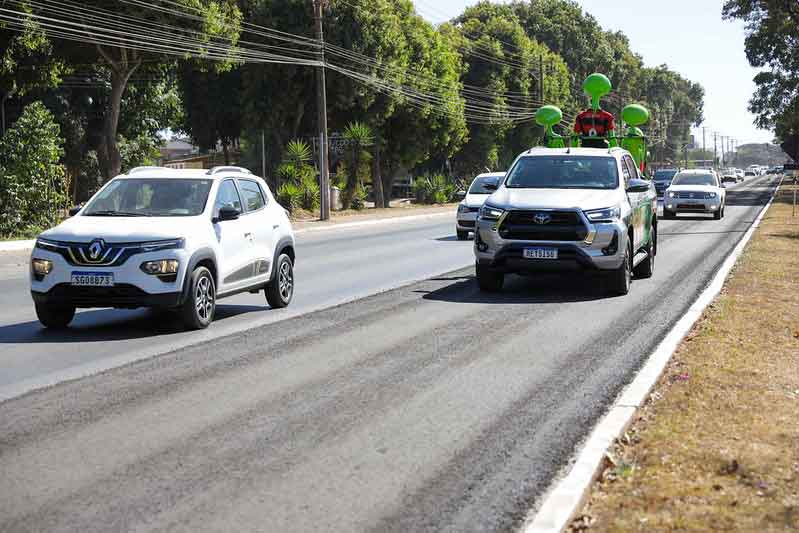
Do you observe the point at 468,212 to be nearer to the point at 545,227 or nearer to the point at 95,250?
the point at 545,227

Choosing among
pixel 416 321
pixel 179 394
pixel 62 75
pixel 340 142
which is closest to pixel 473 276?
pixel 416 321

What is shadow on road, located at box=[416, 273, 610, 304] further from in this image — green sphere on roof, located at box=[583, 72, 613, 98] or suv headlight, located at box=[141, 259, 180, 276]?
green sphere on roof, located at box=[583, 72, 613, 98]

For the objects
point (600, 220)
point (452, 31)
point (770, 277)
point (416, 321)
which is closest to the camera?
point (416, 321)

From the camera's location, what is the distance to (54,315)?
11812 mm

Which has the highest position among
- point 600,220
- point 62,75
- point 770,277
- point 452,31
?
point 452,31

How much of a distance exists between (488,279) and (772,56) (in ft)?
218

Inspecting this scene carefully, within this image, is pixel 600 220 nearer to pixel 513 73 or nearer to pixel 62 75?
pixel 62 75

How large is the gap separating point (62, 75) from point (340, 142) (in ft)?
44.0

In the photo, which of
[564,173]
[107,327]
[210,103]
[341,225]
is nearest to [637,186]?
[564,173]

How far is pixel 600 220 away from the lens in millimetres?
14742

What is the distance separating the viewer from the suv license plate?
48.2ft

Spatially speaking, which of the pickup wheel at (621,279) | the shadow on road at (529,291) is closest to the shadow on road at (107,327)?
the shadow on road at (529,291)

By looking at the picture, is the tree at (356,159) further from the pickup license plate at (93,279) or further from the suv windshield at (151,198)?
the pickup license plate at (93,279)

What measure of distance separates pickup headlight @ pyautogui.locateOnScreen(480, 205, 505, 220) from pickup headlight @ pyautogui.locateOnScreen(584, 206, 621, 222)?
114 cm
